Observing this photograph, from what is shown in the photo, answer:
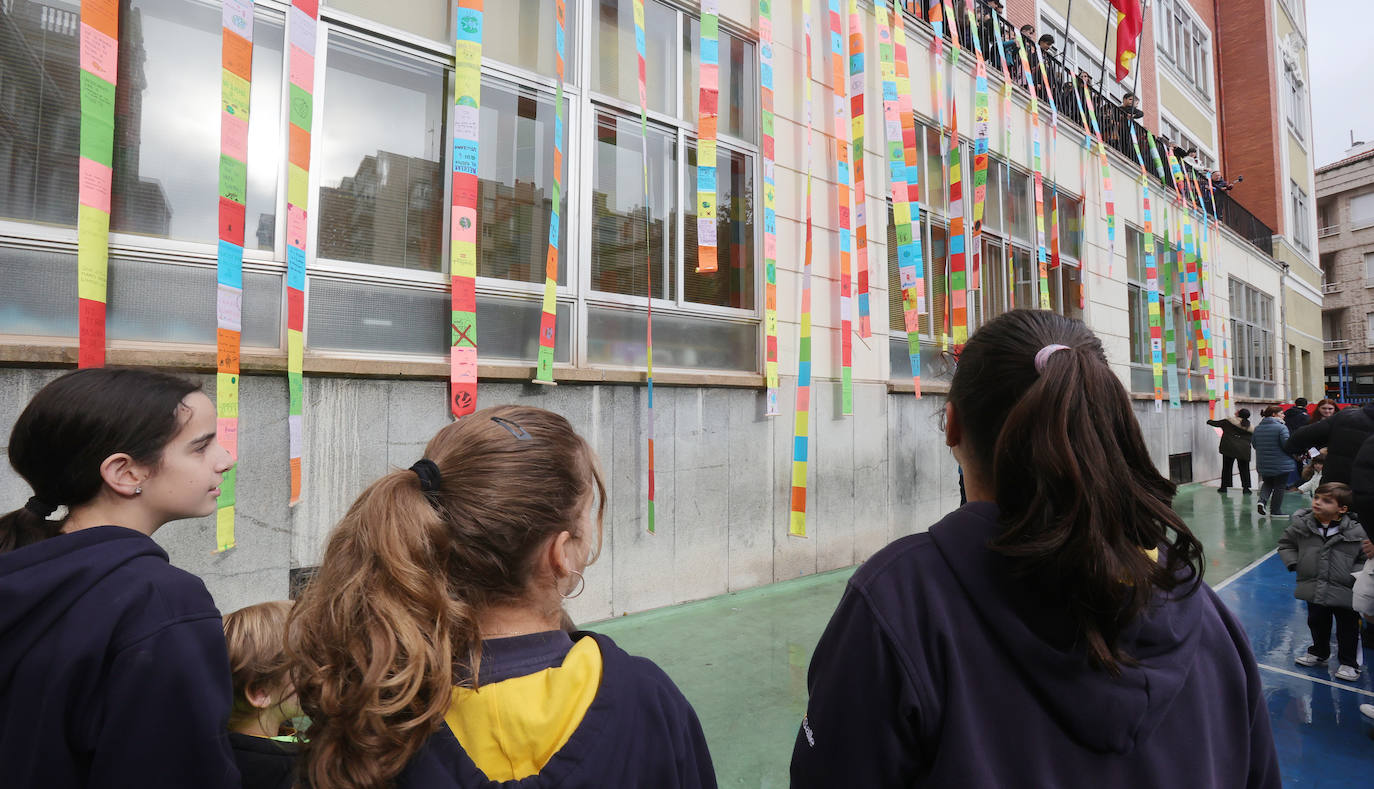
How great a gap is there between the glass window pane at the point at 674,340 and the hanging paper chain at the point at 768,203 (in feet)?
0.77

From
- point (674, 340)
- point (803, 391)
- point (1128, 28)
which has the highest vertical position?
point (1128, 28)

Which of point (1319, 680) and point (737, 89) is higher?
point (737, 89)

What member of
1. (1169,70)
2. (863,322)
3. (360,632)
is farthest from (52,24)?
(1169,70)

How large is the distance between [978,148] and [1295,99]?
2577 centimetres

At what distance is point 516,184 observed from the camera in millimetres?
5082

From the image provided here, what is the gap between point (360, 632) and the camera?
3.51 ft

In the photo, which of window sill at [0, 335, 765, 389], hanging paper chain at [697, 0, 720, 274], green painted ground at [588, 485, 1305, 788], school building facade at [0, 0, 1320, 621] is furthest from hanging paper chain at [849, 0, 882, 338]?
green painted ground at [588, 485, 1305, 788]

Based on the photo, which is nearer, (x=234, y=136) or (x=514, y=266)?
(x=234, y=136)

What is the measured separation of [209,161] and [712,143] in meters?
3.40

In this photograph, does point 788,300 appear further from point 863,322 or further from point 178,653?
point 178,653

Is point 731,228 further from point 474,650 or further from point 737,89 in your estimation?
point 474,650

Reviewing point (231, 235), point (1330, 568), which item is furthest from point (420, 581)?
point (1330, 568)

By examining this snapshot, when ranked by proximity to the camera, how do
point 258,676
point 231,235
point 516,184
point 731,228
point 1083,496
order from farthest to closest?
point 731,228 < point 516,184 < point 231,235 < point 258,676 < point 1083,496

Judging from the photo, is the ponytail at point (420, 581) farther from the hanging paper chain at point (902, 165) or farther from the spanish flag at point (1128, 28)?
the spanish flag at point (1128, 28)
